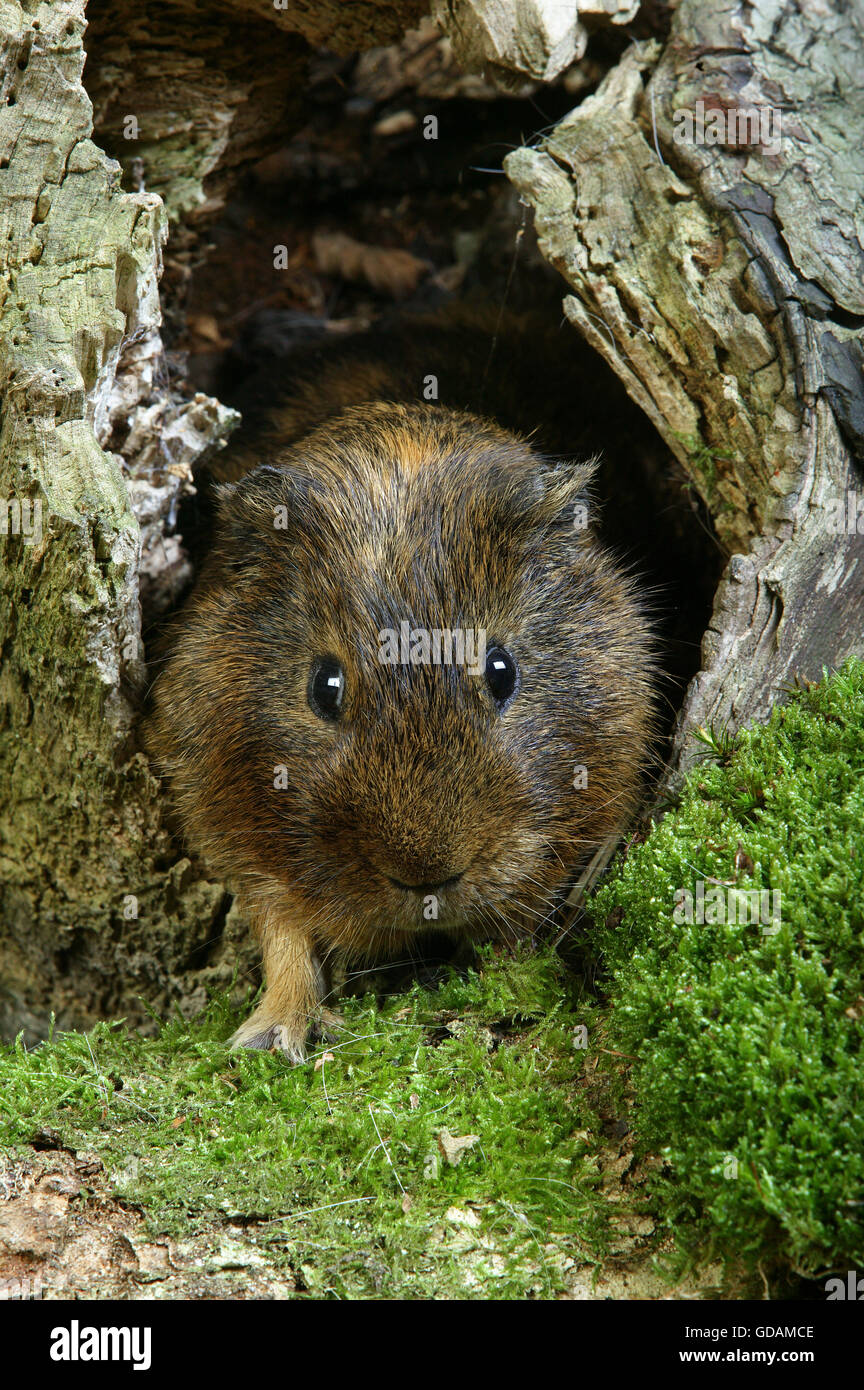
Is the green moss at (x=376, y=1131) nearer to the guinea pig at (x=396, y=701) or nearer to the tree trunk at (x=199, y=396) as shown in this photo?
the guinea pig at (x=396, y=701)

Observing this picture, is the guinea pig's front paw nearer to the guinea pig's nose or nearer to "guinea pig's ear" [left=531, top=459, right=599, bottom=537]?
the guinea pig's nose

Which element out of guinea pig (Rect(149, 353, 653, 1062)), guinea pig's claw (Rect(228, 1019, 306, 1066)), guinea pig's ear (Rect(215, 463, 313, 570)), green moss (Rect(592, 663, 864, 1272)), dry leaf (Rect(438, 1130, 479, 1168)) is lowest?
dry leaf (Rect(438, 1130, 479, 1168))

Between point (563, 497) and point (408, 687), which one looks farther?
point (563, 497)

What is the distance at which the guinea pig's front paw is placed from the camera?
14.9ft

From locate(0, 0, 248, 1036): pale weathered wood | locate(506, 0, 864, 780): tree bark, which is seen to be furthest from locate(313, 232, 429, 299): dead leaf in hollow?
locate(0, 0, 248, 1036): pale weathered wood

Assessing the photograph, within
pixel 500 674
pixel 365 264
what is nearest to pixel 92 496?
pixel 500 674

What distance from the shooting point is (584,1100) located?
153 inches

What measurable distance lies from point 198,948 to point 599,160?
4466 millimetres

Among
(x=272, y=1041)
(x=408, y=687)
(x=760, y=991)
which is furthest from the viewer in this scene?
(x=272, y=1041)

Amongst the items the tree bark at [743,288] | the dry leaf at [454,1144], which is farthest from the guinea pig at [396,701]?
the dry leaf at [454,1144]

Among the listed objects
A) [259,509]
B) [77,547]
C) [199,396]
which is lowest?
[77,547]

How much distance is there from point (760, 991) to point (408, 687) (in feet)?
5.64

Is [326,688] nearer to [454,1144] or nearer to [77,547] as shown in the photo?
[77,547]

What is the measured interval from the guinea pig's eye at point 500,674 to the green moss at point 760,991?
0.85 m
